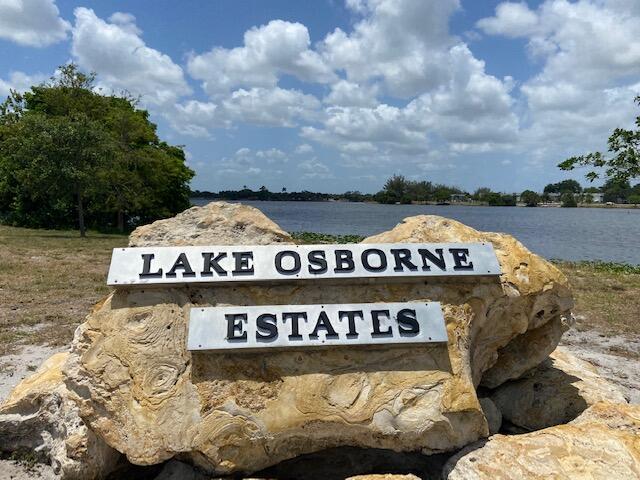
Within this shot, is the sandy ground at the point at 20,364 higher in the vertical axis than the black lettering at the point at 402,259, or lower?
lower

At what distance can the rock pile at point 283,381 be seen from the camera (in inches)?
153

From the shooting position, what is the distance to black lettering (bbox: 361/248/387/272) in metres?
4.55

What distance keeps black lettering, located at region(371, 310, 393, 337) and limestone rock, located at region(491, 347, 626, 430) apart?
1.75 metres

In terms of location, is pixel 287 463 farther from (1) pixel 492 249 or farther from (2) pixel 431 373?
(1) pixel 492 249

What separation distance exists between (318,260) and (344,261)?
0.22 m

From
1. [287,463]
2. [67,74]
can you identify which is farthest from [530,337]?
[67,74]

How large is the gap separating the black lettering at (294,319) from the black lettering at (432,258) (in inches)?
44.0

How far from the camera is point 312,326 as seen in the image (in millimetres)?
4215

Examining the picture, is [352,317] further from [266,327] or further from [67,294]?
[67,294]

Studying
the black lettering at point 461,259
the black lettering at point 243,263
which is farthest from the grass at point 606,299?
the black lettering at point 243,263

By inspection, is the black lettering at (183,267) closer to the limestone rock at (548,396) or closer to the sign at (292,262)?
the sign at (292,262)

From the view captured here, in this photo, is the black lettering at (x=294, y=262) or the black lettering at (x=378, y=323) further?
the black lettering at (x=294, y=262)

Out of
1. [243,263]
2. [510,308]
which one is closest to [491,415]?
[510,308]

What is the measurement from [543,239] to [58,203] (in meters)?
28.0
